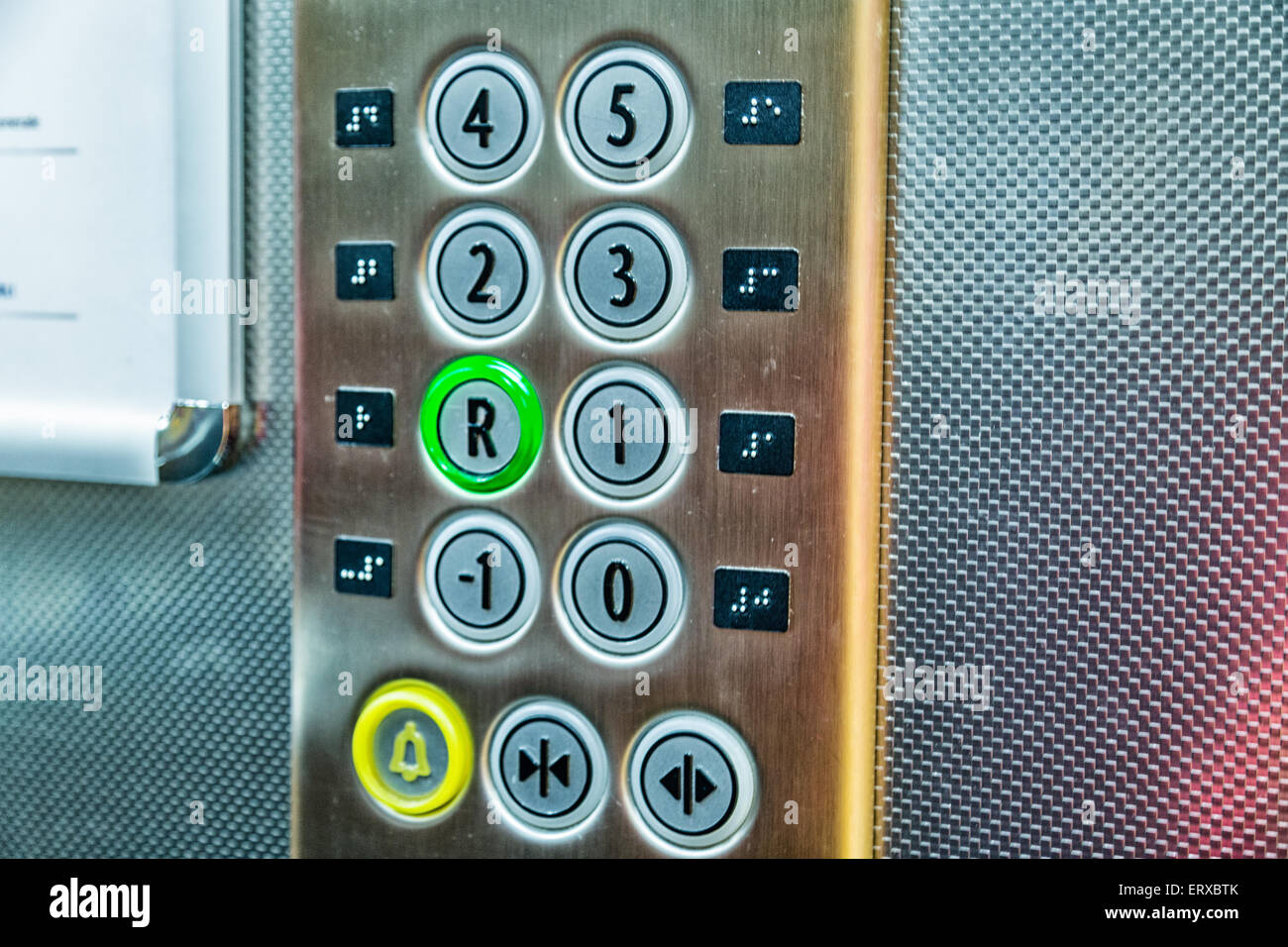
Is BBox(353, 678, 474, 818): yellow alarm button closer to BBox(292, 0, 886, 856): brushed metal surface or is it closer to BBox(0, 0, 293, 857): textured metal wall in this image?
BBox(292, 0, 886, 856): brushed metal surface

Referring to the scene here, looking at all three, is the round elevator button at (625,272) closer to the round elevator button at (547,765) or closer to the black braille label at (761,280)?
the black braille label at (761,280)

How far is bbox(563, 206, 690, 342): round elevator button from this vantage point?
1.92ft

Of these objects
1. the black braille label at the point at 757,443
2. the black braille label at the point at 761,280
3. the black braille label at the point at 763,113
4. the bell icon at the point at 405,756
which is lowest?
the bell icon at the point at 405,756

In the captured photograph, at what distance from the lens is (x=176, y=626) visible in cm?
75

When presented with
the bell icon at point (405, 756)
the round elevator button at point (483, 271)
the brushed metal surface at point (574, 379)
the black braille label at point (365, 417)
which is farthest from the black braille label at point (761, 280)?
the bell icon at point (405, 756)

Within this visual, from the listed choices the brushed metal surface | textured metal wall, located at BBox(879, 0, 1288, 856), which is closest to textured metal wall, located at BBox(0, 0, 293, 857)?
the brushed metal surface

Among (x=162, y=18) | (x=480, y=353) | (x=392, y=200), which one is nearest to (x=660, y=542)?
(x=480, y=353)

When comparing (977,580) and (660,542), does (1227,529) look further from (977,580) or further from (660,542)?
(660,542)

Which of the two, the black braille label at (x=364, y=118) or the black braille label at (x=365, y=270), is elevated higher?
the black braille label at (x=364, y=118)

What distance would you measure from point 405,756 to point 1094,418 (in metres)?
0.47

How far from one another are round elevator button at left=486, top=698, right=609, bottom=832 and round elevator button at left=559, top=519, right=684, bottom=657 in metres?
0.05

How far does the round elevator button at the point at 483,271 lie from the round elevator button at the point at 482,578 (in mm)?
117

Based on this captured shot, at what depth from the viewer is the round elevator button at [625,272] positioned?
59cm

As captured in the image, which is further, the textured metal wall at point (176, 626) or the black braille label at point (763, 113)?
the textured metal wall at point (176, 626)
